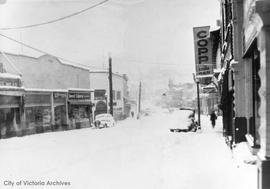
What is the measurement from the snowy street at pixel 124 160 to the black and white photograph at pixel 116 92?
2cm

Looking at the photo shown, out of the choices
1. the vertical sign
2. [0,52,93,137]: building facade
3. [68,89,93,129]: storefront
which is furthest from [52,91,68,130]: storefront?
the vertical sign

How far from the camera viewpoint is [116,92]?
6.85 m

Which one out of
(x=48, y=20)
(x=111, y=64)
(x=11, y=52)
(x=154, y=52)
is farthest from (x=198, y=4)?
(x=11, y=52)

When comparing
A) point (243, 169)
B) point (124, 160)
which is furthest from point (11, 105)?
point (243, 169)

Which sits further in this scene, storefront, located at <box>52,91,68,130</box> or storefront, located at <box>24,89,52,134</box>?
storefront, located at <box>24,89,52,134</box>

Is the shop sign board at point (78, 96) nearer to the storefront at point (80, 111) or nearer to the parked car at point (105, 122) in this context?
the storefront at point (80, 111)

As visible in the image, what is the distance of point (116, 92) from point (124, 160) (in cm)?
137

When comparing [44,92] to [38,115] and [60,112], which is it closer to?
[60,112]

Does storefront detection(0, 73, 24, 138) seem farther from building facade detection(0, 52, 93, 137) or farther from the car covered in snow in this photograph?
the car covered in snow

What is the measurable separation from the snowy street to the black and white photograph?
0.07 ft

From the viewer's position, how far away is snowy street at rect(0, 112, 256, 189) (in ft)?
18.5

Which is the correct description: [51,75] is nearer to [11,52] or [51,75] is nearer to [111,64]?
[11,52]

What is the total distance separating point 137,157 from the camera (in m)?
6.75

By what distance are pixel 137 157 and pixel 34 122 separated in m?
2.39
